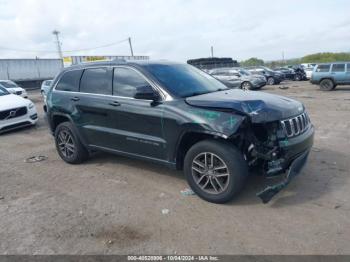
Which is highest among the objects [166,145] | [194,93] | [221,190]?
[194,93]

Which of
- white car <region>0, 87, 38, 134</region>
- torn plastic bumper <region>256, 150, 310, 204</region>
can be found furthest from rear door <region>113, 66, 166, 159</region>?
white car <region>0, 87, 38, 134</region>

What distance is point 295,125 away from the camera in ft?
13.4

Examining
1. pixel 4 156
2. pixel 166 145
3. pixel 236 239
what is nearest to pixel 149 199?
pixel 166 145

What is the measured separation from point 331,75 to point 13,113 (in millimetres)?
16771

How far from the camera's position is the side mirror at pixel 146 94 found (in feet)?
14.3

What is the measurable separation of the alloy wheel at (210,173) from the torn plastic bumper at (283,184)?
0.46m

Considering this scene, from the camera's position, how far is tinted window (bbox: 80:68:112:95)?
16.9 ft

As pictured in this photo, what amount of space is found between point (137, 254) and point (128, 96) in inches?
94.4

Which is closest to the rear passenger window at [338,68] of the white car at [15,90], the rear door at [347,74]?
the rear door at [347,74]

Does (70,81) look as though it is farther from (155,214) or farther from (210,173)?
(210,173)

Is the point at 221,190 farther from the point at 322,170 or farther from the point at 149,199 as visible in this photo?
the point at 322,170

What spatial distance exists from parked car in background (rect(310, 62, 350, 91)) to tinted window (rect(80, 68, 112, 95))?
1691 centimetres

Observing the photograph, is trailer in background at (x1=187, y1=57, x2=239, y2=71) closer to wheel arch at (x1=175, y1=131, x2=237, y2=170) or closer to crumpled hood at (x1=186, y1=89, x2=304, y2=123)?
crumpled hood at (x1=186, y1=89, x2=304, y2=123)

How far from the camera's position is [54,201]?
4.46m
